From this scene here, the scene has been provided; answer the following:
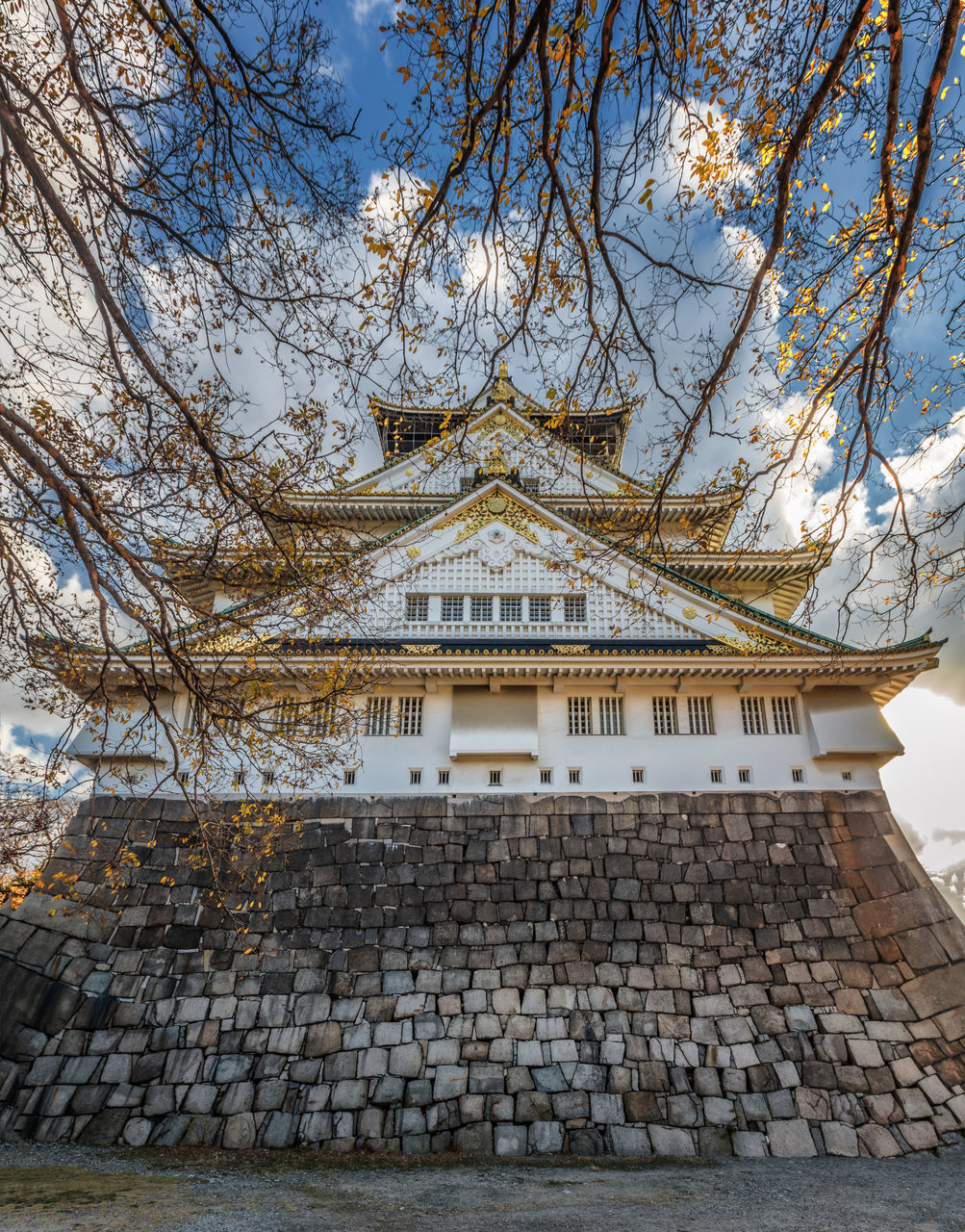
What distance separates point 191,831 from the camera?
11.7 meters

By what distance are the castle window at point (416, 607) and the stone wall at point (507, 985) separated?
3382 mm

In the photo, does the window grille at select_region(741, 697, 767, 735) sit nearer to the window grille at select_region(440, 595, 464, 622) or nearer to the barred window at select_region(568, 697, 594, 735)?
the barred window at select_region(568, 697, 594, 735)

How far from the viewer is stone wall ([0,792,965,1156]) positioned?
9.20 m

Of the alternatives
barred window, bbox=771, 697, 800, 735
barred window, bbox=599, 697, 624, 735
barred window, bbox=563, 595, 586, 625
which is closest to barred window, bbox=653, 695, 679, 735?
barred window, bbox=599, 697, 624, 735

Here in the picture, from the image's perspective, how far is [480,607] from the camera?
13453 mm

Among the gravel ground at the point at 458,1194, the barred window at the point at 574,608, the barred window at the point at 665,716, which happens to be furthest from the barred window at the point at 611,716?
the gravel ground at the point at 458,1194

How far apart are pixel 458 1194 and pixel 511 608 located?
28.1 ft

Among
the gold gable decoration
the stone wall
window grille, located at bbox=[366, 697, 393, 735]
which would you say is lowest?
the stone wall

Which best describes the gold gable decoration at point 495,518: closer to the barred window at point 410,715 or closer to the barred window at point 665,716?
the barred window at point 410,715

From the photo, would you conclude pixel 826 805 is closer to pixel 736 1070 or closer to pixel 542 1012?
pixel 736 1070

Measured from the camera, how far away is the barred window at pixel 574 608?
13.3 m

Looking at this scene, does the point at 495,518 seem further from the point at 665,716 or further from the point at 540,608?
the point at 665,716

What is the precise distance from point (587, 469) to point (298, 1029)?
46.7 ft

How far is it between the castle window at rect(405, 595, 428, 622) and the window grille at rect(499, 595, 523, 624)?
4.58 ft
